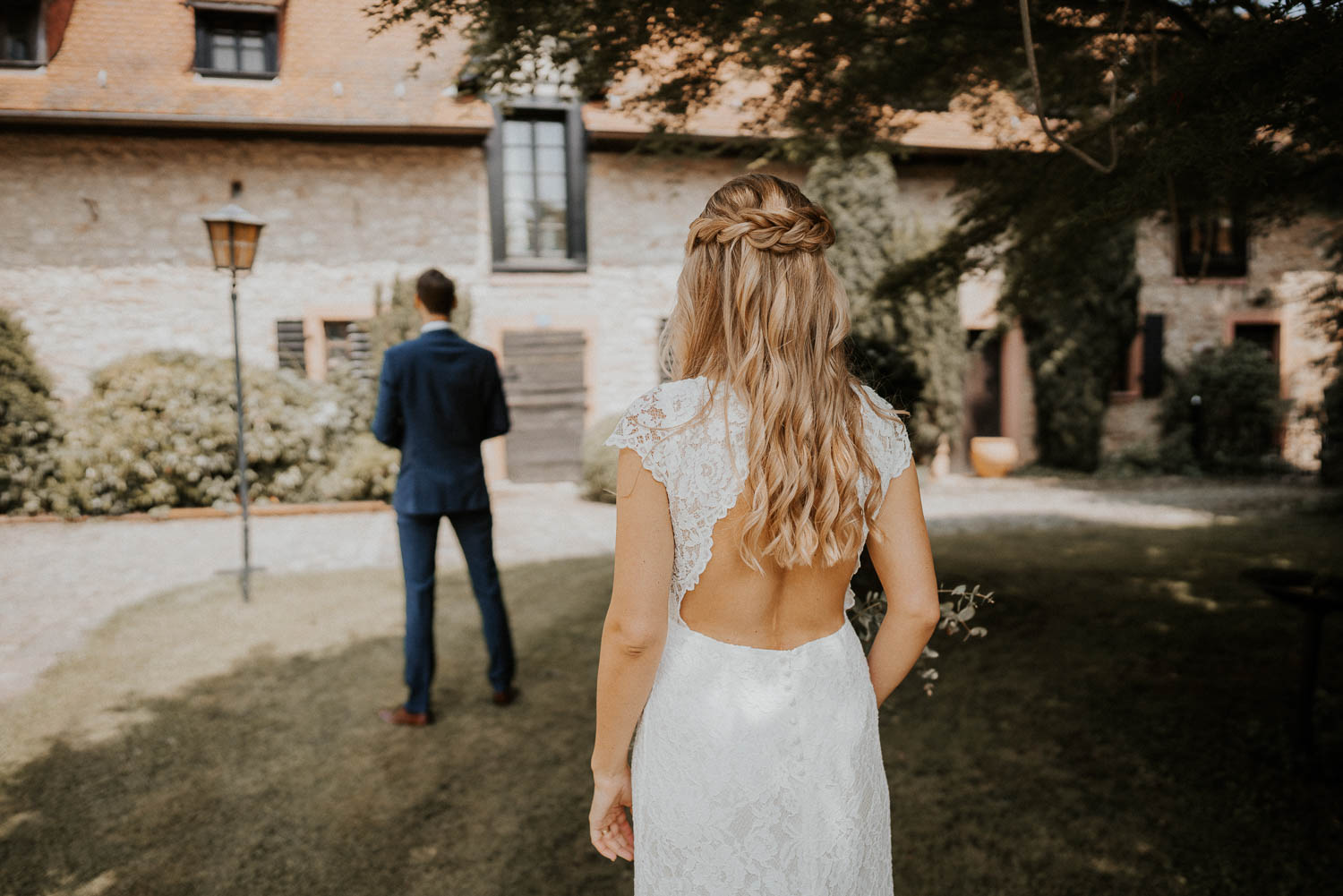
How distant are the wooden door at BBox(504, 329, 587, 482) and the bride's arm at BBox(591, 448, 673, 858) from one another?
10.5 metres

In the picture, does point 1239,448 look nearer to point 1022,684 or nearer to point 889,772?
point 1022,684

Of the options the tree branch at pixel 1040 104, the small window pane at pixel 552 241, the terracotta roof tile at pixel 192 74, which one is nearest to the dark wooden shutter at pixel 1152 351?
the terracotta roof tile at pixel 192 74

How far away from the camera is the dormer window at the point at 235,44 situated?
471 centimetres

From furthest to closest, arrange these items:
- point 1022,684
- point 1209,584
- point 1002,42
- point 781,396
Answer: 1. point 1209,584
2. point 1022,684
3. point 1002,42
4. point 781,396

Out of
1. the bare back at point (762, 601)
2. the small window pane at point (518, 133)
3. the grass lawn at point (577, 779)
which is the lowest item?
the grass lawn at point (577, 779)

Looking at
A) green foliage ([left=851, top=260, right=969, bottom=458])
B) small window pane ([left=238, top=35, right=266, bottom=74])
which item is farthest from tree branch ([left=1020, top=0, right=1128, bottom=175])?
green foliage ([left=851, top=260, right=969, bottom=458])

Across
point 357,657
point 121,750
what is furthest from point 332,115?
point 121,750

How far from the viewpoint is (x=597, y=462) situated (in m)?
10.3

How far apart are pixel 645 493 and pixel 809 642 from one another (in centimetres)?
46

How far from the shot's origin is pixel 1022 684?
171 inches

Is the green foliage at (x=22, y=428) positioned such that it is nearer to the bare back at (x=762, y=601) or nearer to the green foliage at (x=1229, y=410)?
the bare back at (x=762, y=601)

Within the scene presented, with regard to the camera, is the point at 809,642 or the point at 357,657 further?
the point at 357,657

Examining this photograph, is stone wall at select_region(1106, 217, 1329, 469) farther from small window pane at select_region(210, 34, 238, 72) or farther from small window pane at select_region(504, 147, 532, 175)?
small window pane at select_region(210, 34, 238, 72)

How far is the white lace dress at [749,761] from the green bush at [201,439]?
3407 millimetres
